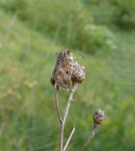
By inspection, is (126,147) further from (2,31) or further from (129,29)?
(129,29)

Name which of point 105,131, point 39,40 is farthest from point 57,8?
→ point 105,131

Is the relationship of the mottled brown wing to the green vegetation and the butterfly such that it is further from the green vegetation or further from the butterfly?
the green vegetation

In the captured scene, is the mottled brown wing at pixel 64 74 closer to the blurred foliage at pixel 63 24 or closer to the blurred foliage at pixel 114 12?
the blurred foliage at pixel 63 24

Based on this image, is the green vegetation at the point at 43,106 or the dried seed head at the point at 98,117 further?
the green vegetation at the point at 43,106

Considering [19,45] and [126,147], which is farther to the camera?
[19,45]

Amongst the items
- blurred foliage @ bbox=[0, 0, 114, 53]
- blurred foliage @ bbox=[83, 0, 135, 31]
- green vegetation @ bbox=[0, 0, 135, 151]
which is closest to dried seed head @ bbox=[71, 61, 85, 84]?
green vegetation @ bbox=[0, 0, 135, 151]

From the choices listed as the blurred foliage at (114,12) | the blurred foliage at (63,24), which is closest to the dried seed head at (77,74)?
the blurred foliage at (63,24)

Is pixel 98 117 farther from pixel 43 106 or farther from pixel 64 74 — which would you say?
pixel 43 106

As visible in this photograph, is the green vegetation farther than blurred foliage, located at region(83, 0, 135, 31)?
No
